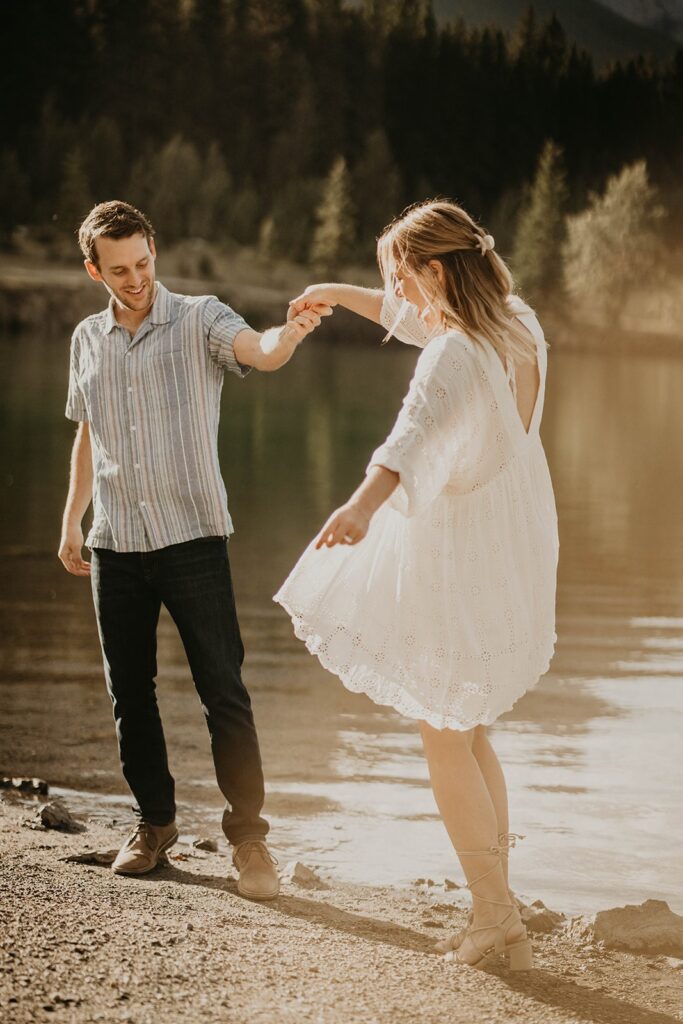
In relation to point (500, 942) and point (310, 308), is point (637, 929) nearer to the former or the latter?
point (500, 942)

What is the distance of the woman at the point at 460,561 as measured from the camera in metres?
2.45

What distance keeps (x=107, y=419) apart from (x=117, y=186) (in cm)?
4350

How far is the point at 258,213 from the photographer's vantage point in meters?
43.3

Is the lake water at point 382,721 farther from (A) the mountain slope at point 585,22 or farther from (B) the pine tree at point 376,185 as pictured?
(A) the mountain slope at point 585,22

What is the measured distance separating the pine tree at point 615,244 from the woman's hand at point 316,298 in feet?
114

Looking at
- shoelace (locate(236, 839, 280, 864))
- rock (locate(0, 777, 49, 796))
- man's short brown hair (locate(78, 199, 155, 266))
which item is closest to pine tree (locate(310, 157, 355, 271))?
rock (locate(0, 777, 49, 796))

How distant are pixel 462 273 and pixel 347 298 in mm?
516

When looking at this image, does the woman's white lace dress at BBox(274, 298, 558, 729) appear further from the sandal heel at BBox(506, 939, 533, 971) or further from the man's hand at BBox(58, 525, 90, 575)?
the man's hand at BBox(58, 525, 90, 575)

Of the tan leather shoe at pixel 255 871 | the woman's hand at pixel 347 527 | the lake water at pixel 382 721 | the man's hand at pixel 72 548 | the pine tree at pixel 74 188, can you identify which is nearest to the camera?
the woman's hand at pixel 347 527

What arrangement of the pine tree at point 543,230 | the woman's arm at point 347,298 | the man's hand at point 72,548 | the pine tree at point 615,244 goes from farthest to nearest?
the pine tree at point 543,230
the pine tree at point 615,244
the man's hand at point 72,548
the woman's arm at point 347,298

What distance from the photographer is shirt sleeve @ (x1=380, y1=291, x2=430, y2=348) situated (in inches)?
108

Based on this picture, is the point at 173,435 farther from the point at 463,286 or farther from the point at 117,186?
the point at 117,186

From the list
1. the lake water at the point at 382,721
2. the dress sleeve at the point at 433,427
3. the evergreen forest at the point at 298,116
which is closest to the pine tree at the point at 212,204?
the evergreen forest at the point at 298,116

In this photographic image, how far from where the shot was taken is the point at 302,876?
3.29 m
